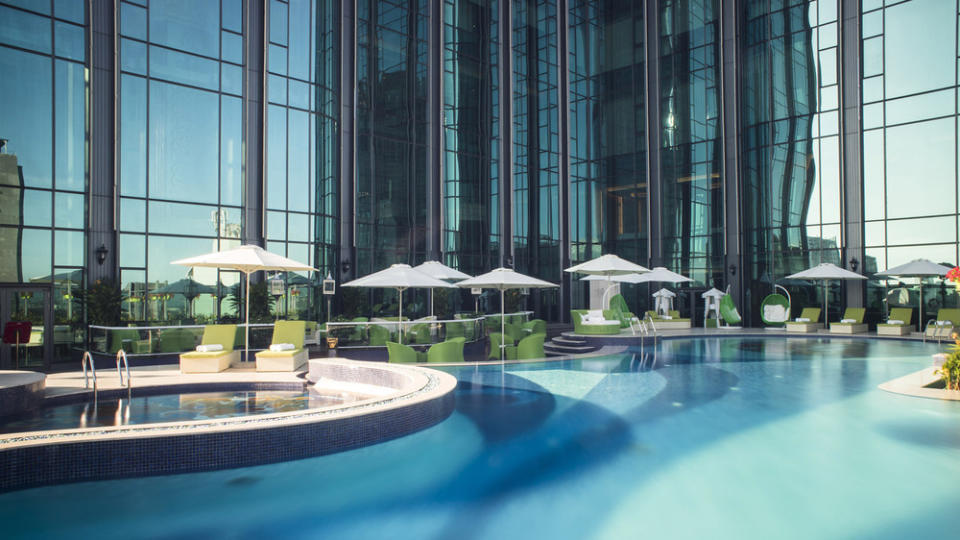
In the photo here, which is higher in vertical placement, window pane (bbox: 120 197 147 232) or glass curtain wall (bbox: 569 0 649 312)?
glass curtain wall (bbox: 569 0 649 312)

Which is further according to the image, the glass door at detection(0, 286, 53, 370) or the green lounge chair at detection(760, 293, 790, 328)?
the green lounge chair at detection(760, 293, 790, 328)

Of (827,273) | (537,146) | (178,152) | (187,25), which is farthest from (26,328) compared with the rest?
(827,273)

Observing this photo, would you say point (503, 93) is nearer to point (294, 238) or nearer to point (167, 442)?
→ point (294, 238)

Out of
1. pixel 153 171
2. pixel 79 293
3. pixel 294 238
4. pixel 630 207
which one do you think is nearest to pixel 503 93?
pixel 630 207

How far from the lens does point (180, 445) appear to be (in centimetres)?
598

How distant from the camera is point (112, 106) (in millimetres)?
17297

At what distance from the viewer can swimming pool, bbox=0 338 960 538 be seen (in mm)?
4637

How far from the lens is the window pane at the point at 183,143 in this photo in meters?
18.3

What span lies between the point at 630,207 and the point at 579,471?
2476 cm

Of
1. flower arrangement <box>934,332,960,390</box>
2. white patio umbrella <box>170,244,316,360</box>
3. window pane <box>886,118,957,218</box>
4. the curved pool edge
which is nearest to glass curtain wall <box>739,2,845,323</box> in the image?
window pane <box>886,118,957,218</box>

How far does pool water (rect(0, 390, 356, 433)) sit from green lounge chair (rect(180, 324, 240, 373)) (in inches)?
55.5

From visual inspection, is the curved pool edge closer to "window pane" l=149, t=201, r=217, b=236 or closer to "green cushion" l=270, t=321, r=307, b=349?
"green cushion" l=270, t=321, r=307, b=349

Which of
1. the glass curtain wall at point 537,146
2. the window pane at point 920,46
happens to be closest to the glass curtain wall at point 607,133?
the glass curtain wall at point 537,146

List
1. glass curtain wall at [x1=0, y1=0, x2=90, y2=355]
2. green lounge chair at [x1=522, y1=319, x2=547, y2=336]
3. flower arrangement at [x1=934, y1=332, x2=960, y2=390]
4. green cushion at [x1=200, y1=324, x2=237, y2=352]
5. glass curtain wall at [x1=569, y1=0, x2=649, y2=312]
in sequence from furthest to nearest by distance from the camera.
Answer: glass curtain wall at [x1=569, y1=0, x2=649, y2=312], green lounge chair at [x1=522, y1=319, x2=547, y2=336], glass curtain wall at [x1=0, y1=0, x2=90, y2=355], green cushion at [x1=200, y1=324, x2=237, y2=352], flower arrangement at [x1=934, y1=332, x2=960, y2=390]
